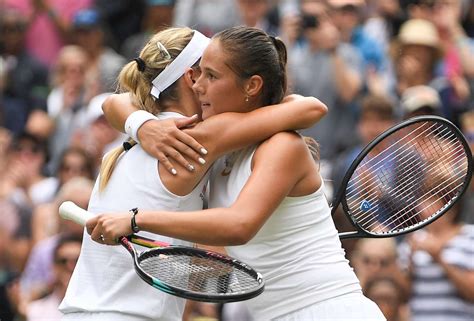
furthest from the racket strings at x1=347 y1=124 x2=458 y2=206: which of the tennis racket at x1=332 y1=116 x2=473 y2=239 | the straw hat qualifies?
the straw hat

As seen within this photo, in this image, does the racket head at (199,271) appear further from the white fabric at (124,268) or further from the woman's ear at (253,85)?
the woman's ear at (253,85)

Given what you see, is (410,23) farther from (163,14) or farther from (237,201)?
(237,201)

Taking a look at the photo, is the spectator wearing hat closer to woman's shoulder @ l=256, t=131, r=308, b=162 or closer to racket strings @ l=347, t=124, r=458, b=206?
racket strings @ l=347, t=124, r=458, b=206

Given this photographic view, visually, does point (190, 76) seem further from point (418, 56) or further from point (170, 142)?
point (418, 56)

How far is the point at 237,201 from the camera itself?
12.3 ft

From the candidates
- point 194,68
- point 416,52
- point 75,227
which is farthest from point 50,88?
point 194,68

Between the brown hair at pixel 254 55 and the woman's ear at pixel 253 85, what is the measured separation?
0.05ft

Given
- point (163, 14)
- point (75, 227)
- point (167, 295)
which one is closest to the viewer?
point (167, 295)

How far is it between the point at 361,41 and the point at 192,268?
15.9 ft

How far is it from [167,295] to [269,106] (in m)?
0.70

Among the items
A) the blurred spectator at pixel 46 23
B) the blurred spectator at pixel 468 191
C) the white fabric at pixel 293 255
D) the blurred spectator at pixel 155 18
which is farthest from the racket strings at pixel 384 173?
the blurred spectator at pixel 46 23

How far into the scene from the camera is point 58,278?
22.8 feet

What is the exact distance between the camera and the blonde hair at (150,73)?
4.08 m

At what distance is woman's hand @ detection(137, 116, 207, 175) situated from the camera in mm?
3893
